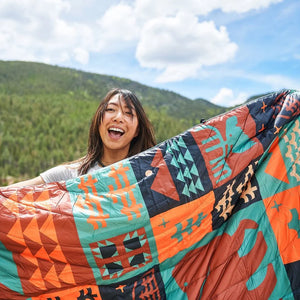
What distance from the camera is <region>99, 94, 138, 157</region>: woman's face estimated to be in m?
1.84

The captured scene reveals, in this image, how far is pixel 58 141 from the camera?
36.4ft

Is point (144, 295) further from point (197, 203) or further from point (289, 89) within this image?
point (289, 89)

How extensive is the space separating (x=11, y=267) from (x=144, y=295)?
2.12ft

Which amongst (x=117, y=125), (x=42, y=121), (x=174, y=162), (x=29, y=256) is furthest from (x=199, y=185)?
(x=42, y=121)

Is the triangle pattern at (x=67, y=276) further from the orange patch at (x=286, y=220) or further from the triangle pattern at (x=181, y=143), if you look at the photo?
the orange patch at (x=286, y=220)

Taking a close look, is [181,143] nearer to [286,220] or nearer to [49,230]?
[286,220]

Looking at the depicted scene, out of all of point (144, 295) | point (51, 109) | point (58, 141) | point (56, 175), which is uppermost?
point (51, 109)

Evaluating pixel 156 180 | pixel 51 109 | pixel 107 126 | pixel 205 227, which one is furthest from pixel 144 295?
pixel 51 109

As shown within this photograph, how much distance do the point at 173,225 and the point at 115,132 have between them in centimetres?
78

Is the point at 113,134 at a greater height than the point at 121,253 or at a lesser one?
greater

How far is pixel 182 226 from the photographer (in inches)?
56.4

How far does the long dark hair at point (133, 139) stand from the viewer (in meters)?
1.90

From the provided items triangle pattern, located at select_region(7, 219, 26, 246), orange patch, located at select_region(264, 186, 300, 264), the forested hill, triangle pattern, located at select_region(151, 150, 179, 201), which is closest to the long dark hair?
the forested hill

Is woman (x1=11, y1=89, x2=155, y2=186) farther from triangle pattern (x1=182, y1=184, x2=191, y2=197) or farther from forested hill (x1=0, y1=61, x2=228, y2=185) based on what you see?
triangle pattern (x1=182, y1=184, x2=191, y2=197)
